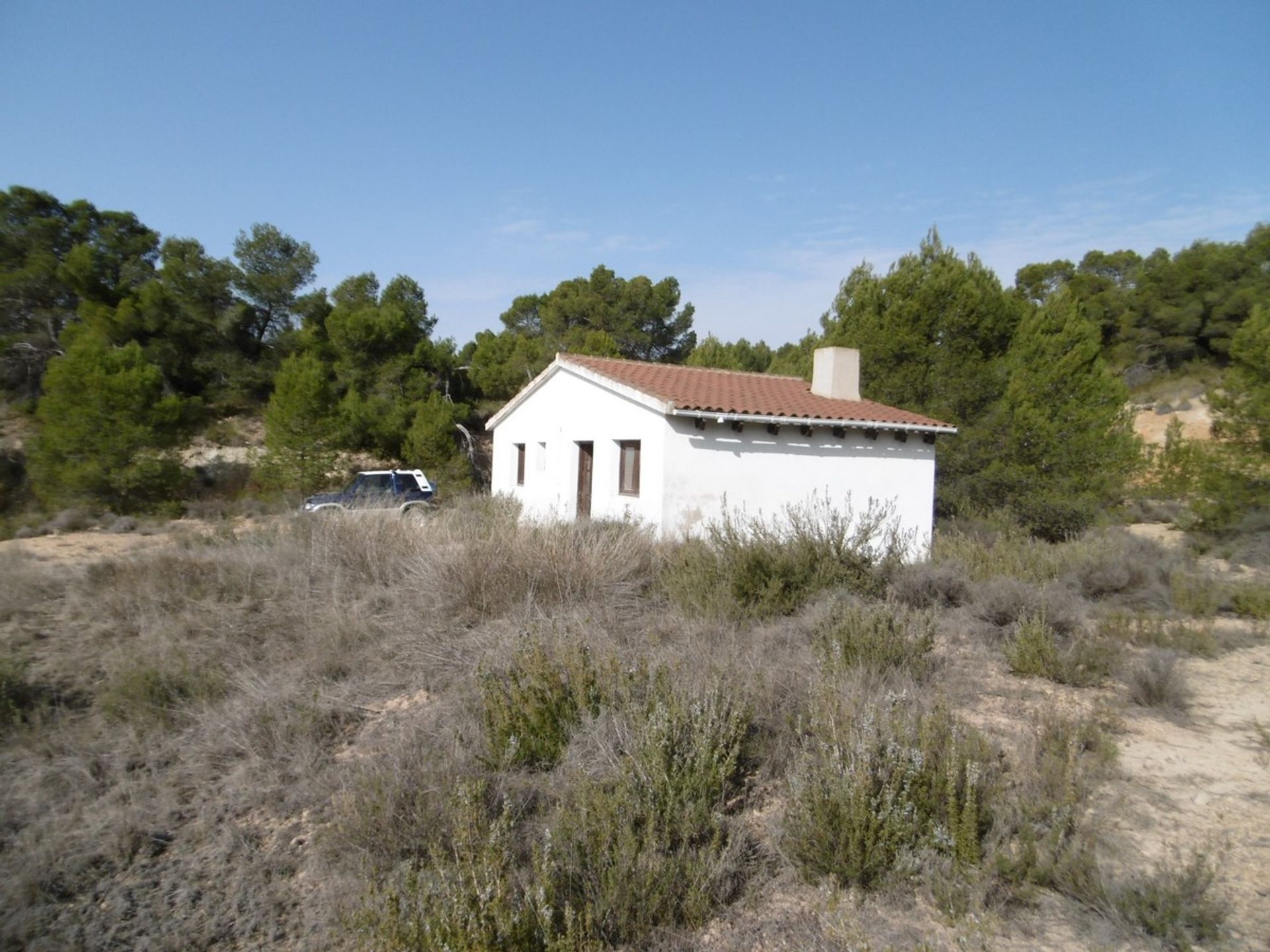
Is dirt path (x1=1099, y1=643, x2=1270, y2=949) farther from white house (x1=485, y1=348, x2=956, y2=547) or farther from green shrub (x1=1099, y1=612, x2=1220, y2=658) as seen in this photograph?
white house (x1=485, y1=348, x2=956, y2=547)

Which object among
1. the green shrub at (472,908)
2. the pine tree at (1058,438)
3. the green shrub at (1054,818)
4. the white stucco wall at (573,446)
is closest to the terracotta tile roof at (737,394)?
the white stucco wall at (573,446)

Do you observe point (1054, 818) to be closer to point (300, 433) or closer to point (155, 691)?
point (155, 691)

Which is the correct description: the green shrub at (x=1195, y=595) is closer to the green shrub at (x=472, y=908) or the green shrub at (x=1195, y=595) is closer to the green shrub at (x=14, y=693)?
the green shrub at (x=472, y=908)

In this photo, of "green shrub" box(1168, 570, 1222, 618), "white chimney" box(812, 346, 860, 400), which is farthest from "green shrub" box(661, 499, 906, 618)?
"white chimney" box(812, 346, 860, 400)

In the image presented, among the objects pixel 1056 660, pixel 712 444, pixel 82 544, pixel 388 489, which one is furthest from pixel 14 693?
pixel 82 544

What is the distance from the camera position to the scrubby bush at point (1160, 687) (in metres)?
6.03

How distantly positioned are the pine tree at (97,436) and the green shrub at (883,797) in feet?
75.5

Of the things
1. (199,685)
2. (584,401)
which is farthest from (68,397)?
(199,685)

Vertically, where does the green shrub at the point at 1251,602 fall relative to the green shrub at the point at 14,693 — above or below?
above

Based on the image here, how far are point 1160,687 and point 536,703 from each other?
4.65 meters

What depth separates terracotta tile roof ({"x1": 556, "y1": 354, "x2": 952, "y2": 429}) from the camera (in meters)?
12.9

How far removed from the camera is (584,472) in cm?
1543

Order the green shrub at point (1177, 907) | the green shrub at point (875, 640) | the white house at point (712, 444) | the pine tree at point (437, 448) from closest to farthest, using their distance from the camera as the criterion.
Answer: the green shrub at point (1177, 907)
the green shrub at point (875, 640)
the white house at point (712, 444)
the pine tree at point (437, 448)

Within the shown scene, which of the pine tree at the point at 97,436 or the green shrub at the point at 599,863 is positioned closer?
the green shrub at the point at 599,863
